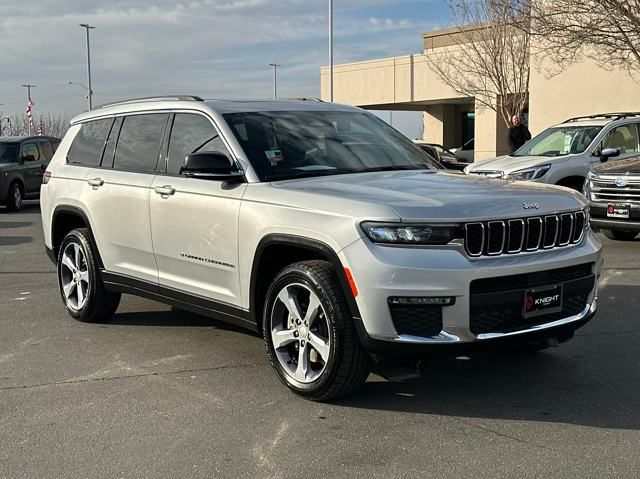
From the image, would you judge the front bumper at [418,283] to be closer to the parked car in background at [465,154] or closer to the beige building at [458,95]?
the beige building at [458,95]

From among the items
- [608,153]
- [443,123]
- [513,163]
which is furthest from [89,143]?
[443,123]

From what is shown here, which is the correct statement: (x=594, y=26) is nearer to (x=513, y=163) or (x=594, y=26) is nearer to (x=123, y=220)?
(x=513, y=163)

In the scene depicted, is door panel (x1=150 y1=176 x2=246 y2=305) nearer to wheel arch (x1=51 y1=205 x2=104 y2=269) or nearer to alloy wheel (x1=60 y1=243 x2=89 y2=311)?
wheel arch (x1=51 y1=205 x2=104 y2=269)

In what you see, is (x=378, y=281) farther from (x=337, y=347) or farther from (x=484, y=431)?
(x=484, y=431)

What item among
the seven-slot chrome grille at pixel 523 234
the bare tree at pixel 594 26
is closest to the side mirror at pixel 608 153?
the bare tree at pixel 594 26

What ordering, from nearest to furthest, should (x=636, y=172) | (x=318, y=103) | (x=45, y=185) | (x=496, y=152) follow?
(x=318, y=103), (x=45, y=185), (x=636, y=172), (x=496, y=152)

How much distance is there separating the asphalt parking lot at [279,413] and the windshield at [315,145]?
1.43 meters

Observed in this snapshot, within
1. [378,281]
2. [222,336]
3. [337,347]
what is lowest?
[222,336]

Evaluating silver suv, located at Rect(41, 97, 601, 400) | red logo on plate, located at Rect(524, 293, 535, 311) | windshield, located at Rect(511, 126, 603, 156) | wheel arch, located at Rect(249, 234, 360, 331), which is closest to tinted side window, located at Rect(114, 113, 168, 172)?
silver suv, located at Rect(41, 97, 601, 400)

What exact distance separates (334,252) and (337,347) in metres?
0.54

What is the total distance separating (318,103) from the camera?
20.6 ft

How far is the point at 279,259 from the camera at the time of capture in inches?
199

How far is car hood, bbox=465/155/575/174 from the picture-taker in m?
12.7

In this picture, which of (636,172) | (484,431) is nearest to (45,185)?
(484,431)
